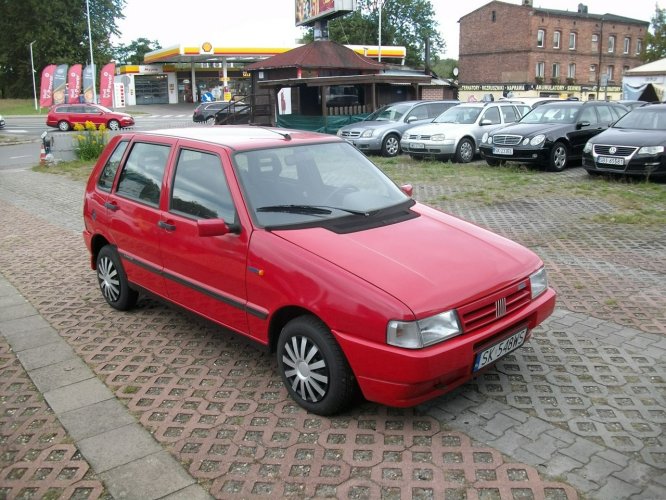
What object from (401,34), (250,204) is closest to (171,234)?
(250,204)

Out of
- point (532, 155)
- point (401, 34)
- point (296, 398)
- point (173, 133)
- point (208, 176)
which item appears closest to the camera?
point (296, 398)

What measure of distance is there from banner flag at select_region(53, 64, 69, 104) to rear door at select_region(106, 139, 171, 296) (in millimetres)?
43588

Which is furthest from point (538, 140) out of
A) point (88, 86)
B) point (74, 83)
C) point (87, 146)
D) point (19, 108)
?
point (19, 108)

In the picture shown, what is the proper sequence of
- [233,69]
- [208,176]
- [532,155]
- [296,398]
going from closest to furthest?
[296,398]
[208,176]
[532,155]
[233,69]

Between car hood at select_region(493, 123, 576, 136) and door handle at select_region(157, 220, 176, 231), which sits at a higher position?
car hood at select_region(493, 123, 576, 136)

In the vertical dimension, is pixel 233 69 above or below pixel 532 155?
above

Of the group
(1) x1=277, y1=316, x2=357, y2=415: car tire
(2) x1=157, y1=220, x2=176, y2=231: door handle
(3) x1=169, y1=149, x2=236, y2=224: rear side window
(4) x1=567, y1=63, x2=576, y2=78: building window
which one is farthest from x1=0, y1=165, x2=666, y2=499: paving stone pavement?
(4) x1=567, y1=63, x2=576, y2=78: building window

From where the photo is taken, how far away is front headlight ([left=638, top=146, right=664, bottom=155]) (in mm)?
11633

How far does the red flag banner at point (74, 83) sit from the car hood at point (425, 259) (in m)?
44.6

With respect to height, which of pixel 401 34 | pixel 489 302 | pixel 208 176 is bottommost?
pixel 489 302

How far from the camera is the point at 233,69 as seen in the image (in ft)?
210

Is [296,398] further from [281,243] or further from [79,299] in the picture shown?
[79,299]

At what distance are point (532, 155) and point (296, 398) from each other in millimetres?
11432

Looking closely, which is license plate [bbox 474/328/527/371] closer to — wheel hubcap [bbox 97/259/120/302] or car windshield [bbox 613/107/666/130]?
wheel hubcap [bbox 97/259/120/302]
